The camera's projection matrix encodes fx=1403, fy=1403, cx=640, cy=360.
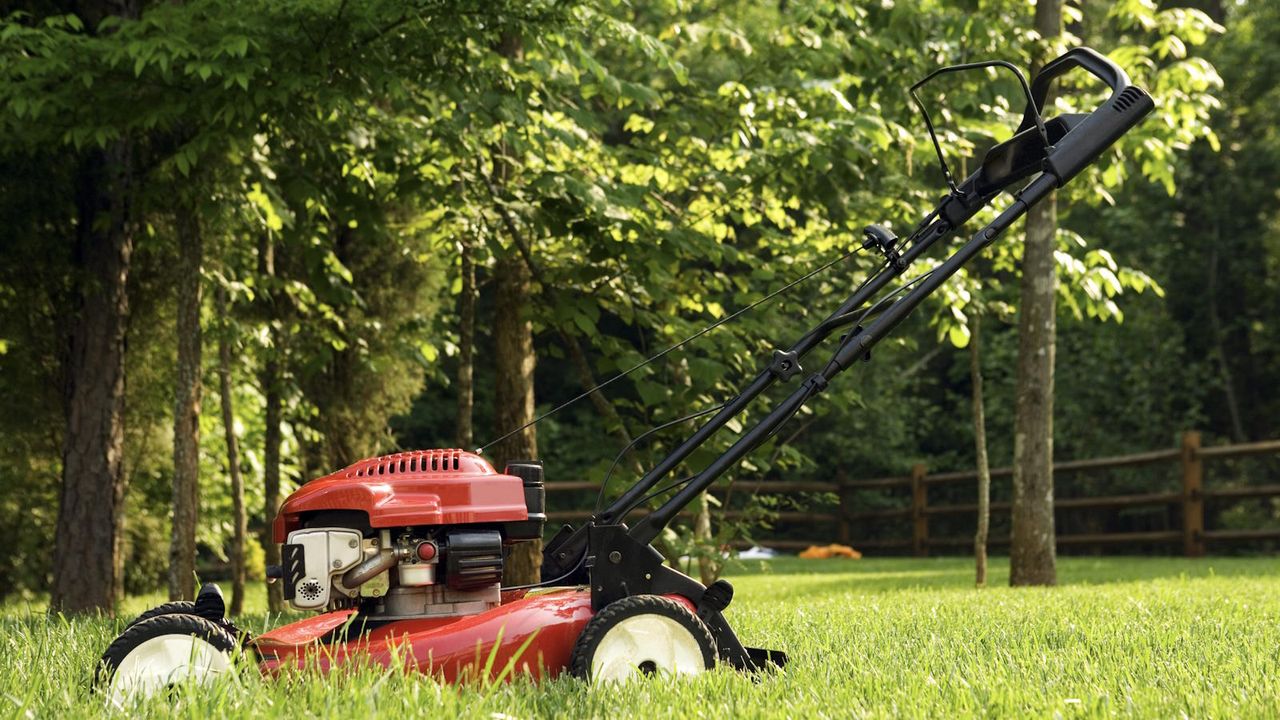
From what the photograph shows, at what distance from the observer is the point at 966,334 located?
296 inches

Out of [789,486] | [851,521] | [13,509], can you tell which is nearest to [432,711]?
[13,509]

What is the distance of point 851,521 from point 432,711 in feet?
60.3

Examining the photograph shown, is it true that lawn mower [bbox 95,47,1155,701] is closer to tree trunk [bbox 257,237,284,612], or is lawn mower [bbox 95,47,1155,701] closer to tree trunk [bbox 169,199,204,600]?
tree trunk [bbox 169,199,204,600]

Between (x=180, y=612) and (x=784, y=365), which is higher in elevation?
(x=784, y=365)

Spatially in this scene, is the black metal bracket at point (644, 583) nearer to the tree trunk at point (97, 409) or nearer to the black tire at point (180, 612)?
the black tire at point (180, 612)

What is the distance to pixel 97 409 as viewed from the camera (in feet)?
27.4

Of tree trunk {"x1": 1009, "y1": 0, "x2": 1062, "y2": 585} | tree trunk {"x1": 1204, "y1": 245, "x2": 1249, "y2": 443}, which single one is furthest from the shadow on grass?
tree trunk {"x1": 1204, "y1": 245, "x2": 1249, "y2": 443}

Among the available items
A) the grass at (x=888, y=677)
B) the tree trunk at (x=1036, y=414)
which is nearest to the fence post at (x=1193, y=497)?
the tree trunk at (x=1036, y=414)

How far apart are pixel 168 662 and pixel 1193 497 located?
44.0 feet

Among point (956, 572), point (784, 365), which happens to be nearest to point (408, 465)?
point (784, 365)

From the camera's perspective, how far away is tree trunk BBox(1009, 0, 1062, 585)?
8883 millimetres

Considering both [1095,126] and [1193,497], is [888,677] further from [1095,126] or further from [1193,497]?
[1193,497]

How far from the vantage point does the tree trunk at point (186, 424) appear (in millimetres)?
7941

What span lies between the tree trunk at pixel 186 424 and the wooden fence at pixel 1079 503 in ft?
11.0
